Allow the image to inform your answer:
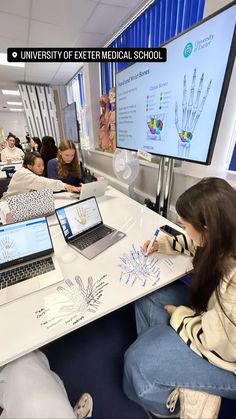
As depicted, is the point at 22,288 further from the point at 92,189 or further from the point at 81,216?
the point at 92,189

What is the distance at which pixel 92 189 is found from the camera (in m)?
1.81

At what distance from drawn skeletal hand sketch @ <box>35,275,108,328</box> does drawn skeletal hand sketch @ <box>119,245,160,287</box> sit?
0.12 meters

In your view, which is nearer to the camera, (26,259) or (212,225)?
(212,225)

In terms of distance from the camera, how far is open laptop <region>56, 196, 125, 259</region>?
3.66 ft

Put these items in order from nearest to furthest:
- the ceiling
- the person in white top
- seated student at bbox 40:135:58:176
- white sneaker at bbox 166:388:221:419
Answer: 1. white sneaker at bbox 166:388:221:419
2. the ceiling
3. seated student at bbox 40:135:58:176
4. the person in white top

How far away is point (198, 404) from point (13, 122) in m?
12.2

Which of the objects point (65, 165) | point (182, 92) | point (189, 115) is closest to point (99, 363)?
point (189, 115)

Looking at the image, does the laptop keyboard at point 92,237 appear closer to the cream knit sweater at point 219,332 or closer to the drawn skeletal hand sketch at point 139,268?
the drawn skeletal hand sketch at point 139,268

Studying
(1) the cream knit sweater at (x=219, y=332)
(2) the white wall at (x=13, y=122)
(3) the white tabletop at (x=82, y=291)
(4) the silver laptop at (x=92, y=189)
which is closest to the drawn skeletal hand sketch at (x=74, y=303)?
(3) the white tabletop at (x=82, y=291)

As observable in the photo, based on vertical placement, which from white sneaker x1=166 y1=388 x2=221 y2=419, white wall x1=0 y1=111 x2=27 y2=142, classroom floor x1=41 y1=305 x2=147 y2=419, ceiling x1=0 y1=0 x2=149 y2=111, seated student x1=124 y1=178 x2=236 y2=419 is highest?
ceiling x1=0 y1=0 x2=149 y2=111

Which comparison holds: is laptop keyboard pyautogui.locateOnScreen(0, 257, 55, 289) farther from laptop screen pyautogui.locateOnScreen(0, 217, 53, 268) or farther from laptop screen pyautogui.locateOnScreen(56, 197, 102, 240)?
laptop screen pyautogui.locateOnScreen(56, 197, 102, 240)

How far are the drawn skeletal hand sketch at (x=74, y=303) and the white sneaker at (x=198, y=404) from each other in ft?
1.40

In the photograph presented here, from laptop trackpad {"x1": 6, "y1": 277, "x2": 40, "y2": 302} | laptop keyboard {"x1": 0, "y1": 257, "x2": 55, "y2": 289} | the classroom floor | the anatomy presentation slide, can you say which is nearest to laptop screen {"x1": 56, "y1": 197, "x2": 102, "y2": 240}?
laptop keyboard {"x1": 0, "y1": 257, "x2": 55, "y2": 289}

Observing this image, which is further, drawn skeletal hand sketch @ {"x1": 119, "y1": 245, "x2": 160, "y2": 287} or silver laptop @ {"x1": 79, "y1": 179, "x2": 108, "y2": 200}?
silver laptop @ {"x1": 79, "y1": 179, "x2": 108, "y2": 200}
